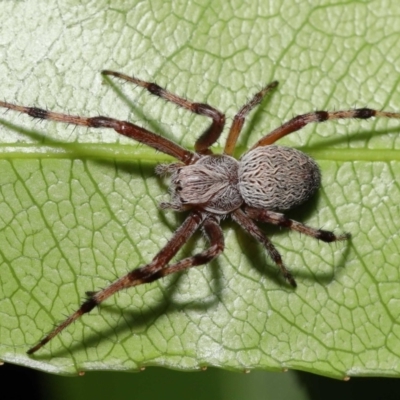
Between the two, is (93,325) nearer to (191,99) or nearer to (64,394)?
(64,394)

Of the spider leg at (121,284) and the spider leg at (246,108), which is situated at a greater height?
the spider leg at (246,108)

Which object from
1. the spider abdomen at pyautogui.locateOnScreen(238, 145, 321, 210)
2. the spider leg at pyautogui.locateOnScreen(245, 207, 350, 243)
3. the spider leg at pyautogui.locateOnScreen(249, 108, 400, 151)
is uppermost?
the spider leg at pyautogui.locateOnScreen(249, 108, 400, 151)

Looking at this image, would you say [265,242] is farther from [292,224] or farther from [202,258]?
[202,258]

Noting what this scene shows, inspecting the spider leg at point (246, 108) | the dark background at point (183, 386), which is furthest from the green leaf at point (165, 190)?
the dark background at point (183, 386)

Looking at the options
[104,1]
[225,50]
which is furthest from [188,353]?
[104,1]

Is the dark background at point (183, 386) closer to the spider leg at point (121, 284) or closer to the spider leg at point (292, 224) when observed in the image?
the spider leg at point (121, 284)

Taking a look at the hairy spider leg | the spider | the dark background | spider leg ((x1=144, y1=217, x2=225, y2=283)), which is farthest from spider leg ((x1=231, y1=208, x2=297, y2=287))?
the dark background

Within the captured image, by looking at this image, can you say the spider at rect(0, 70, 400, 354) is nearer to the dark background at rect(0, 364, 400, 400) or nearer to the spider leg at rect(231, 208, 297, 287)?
the spider leg at rect(231, 208, 297, 287)
